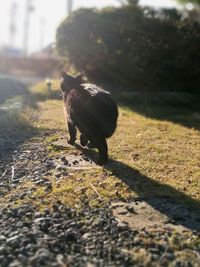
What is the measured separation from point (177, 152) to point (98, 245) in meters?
3.70

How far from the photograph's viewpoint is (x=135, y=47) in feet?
48.0

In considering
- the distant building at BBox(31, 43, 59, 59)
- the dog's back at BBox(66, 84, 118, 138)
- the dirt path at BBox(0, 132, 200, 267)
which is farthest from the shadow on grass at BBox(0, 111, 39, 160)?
the distant building at BBox(31, 43, 59, 59)

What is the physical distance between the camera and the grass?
5613mm

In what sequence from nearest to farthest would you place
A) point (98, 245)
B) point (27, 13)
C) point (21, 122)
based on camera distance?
point (98, 245) < point (21, 122) < point (27, 13)

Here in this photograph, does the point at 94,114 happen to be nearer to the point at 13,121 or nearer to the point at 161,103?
the point at 13,121

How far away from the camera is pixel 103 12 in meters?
15.5

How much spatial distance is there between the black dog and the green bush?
7.37m

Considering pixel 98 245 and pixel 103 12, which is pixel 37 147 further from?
pixel 103 12

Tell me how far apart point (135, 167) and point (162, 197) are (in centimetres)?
116

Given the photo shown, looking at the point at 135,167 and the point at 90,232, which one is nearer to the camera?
the point at 90,232

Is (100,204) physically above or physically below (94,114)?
below

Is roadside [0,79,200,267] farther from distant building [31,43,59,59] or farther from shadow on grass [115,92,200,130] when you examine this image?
distant building [31,43,59,59]

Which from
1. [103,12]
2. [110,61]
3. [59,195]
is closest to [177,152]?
[59,195]

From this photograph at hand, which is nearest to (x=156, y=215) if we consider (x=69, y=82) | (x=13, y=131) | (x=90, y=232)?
(x=90, y=232)
